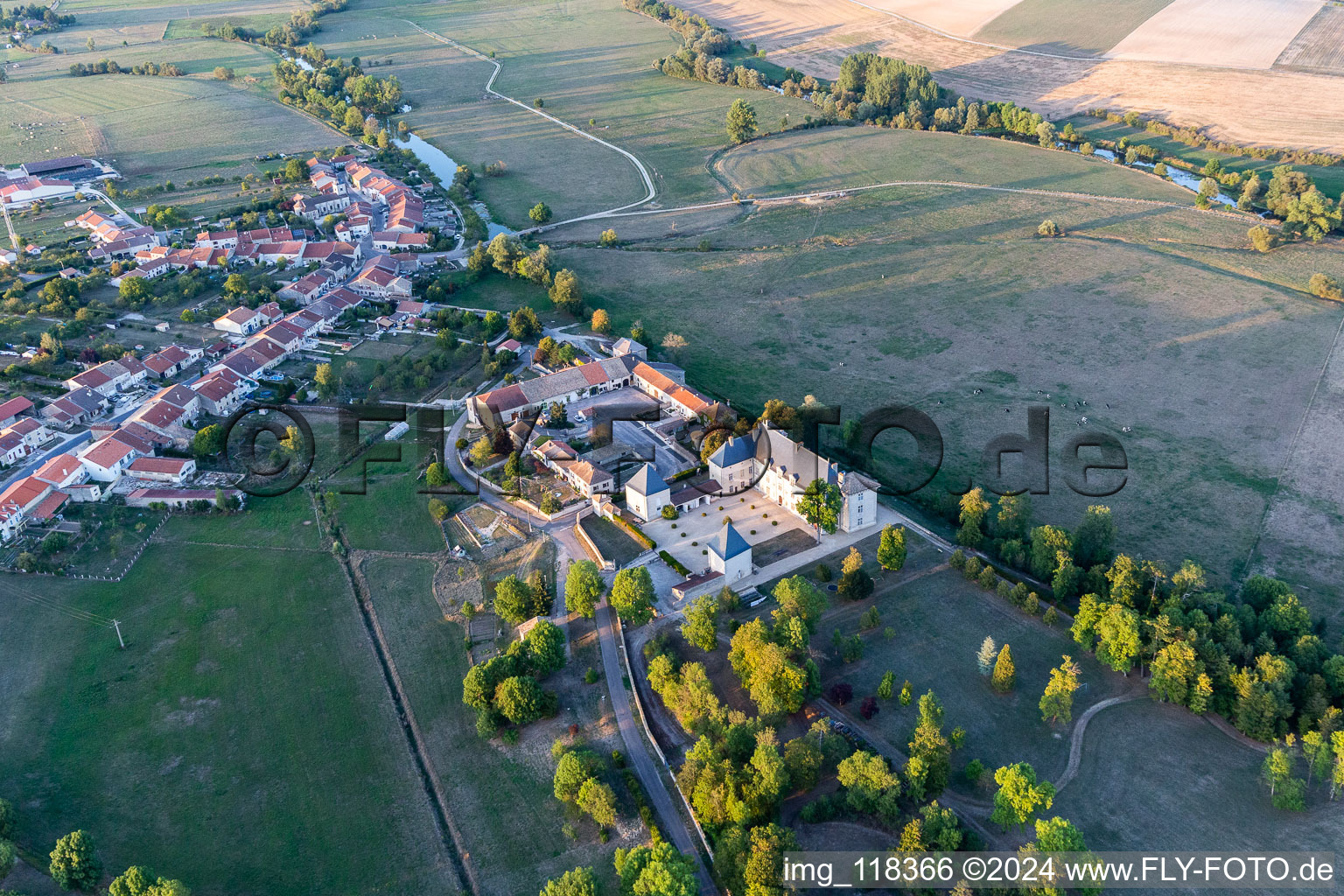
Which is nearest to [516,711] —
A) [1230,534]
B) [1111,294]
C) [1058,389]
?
[1230,534]

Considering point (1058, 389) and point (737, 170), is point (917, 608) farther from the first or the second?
point (737, 170)

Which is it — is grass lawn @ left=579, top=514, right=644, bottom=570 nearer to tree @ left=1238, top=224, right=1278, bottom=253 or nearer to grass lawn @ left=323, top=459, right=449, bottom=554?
grass lawn @ left=323, top=459, right=449, bottom=554

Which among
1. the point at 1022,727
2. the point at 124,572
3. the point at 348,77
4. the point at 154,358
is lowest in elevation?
the point at 1022,727

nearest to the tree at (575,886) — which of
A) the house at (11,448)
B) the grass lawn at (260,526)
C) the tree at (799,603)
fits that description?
the tree at (799,603)

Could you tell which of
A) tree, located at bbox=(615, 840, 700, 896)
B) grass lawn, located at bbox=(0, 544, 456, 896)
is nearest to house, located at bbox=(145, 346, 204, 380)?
grass lawn, located at bbox=(0, 544, 456, 896)

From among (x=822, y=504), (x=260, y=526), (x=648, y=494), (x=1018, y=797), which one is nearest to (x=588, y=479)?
(x=648, y=494)

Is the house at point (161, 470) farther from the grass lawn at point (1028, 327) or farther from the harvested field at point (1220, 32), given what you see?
the harvested field at point (1220, 32)
